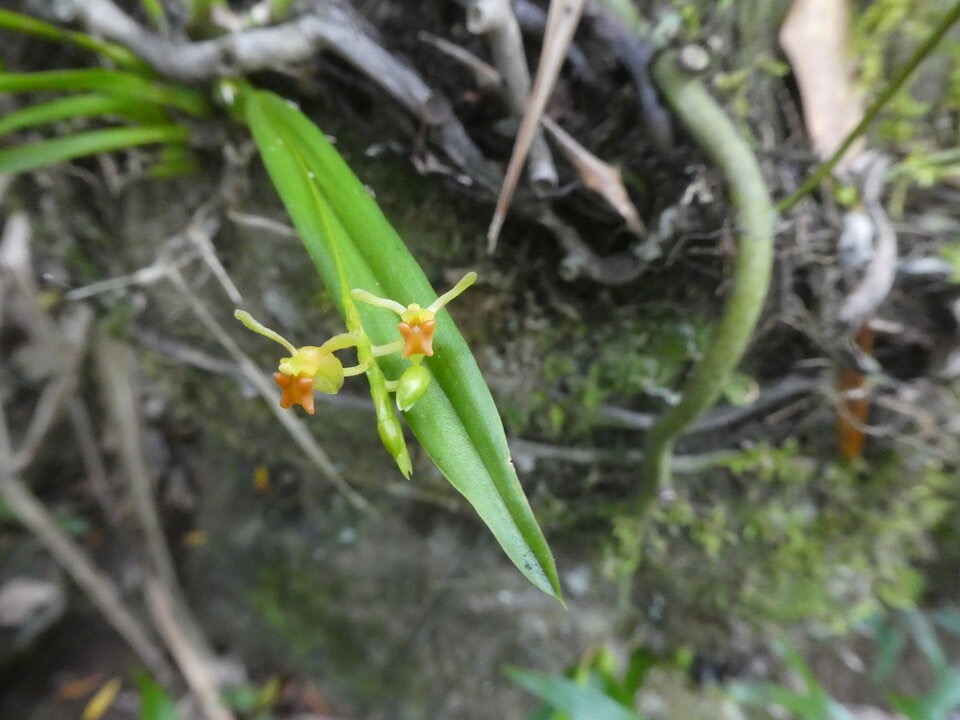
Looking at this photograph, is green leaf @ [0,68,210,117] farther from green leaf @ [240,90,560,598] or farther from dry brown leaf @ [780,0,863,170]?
dry brown leaf @ [780,0,863,170]

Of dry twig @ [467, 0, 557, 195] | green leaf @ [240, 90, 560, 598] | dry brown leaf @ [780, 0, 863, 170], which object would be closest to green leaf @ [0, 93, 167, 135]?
green leaf @ [240, 90, 560, 598]

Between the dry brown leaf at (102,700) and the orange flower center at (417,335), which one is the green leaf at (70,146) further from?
the dry brown leaf at (102,700)

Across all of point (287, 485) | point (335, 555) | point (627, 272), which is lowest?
point (335, 555)

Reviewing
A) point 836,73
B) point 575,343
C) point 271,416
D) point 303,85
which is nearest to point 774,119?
point 836,73

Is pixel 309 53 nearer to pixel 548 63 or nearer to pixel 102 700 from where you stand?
pixel 548 63

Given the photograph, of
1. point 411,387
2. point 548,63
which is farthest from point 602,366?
point 411,387

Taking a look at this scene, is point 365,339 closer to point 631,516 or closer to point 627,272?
point 627,272

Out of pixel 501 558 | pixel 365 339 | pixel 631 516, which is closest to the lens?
pixel 365 339
